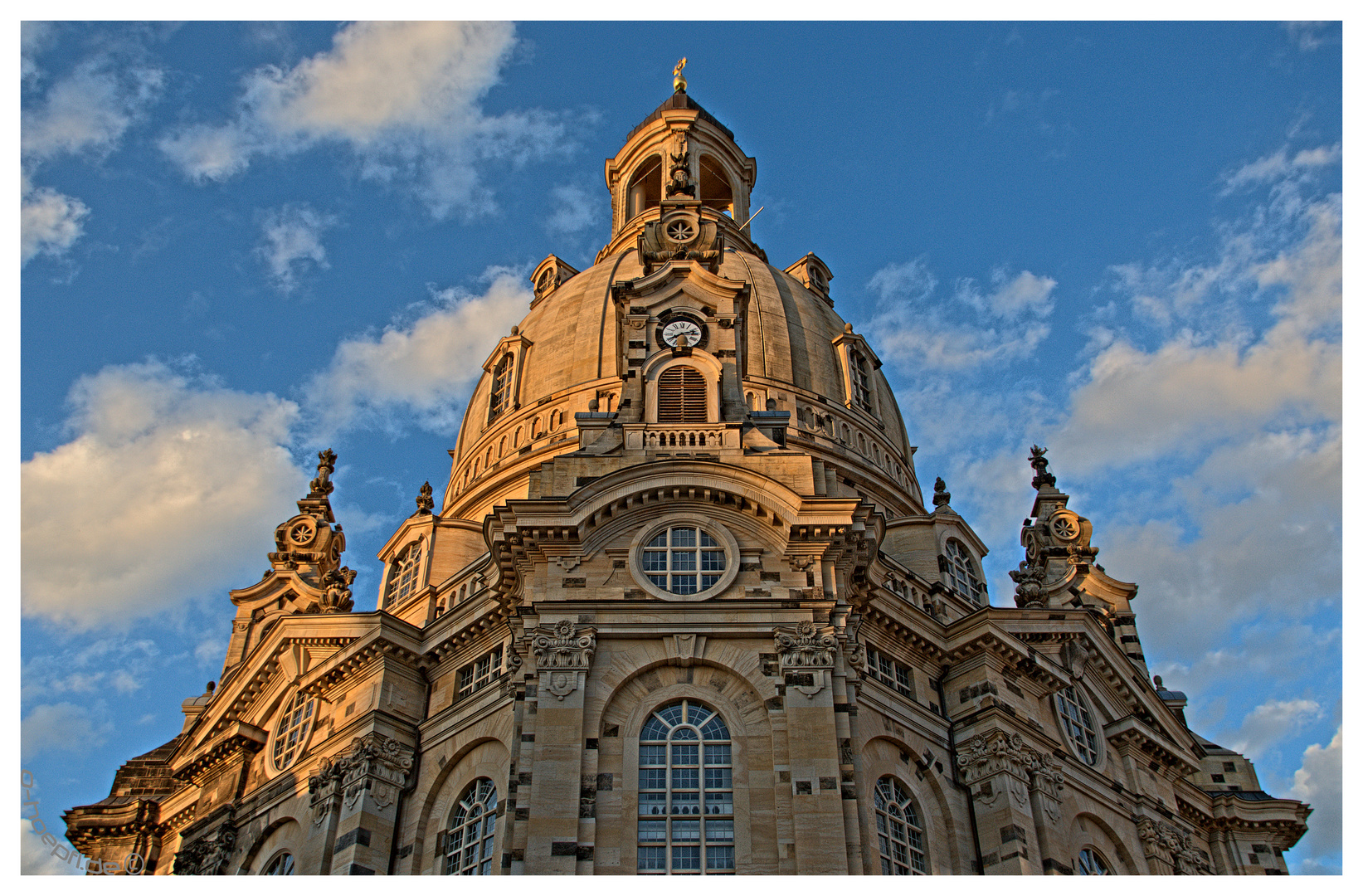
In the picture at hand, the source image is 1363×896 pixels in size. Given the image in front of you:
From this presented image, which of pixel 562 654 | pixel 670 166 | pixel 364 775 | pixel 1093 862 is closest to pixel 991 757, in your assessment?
pixel 1093 862

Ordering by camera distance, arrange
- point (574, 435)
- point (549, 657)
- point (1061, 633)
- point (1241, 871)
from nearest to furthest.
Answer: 1. point (549, 657)
2. point (1061, 633)
3. point (1241, 871)
4. point (574, 435)

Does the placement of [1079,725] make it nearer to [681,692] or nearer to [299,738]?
[681,692]

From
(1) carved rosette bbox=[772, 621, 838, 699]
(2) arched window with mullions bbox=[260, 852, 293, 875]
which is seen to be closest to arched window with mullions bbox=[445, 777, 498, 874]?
(2) arched window with mullions bbox=[260, 852, 293, 875]

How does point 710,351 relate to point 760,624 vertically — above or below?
above

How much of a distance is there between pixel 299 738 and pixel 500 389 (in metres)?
26.0

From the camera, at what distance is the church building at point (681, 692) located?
32.5m

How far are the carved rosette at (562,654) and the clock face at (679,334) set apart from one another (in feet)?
41.8

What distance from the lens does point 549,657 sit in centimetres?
3391

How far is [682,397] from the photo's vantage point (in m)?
41.3

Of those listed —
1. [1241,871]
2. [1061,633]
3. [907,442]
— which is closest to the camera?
[1061,633]

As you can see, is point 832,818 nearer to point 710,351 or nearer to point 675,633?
point 675,633

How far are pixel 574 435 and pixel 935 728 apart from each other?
23301mm

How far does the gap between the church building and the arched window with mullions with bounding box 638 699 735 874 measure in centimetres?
9

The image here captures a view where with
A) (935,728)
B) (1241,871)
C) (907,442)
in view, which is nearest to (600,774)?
(935,728)
